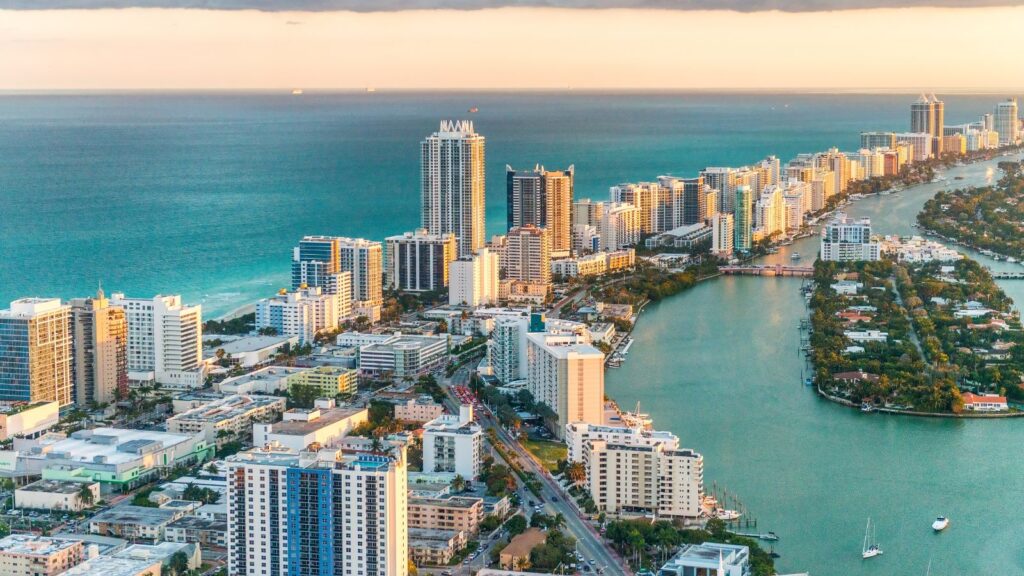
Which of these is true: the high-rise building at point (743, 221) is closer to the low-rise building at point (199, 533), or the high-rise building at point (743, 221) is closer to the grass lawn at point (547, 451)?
the grass lawn at point (547, 451)

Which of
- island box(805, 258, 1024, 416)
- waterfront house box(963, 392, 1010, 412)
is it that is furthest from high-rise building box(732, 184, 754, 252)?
waterfront house box(963, 392, 1010, 412)

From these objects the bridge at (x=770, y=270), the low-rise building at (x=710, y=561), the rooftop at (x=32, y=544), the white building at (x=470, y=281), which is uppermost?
the white building at (x=470, y=281)

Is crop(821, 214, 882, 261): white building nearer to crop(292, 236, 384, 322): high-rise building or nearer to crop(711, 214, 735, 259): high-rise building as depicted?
crop(711, 214, 735, 259): high-rise building

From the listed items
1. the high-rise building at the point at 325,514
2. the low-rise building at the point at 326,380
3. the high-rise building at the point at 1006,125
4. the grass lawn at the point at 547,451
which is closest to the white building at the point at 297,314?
the low-rise building at the point at 326,380

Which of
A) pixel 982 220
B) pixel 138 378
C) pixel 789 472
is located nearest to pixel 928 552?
pixel 789 472

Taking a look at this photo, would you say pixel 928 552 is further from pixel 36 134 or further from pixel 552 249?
pixel 36 134

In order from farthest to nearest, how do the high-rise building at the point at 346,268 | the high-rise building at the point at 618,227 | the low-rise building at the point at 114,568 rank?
the high-rise building at the point at 618,227
the high-rise building at the point at 346,268
the low-rise building at the point at 114,568

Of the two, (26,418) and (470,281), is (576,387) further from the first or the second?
(470,281)
